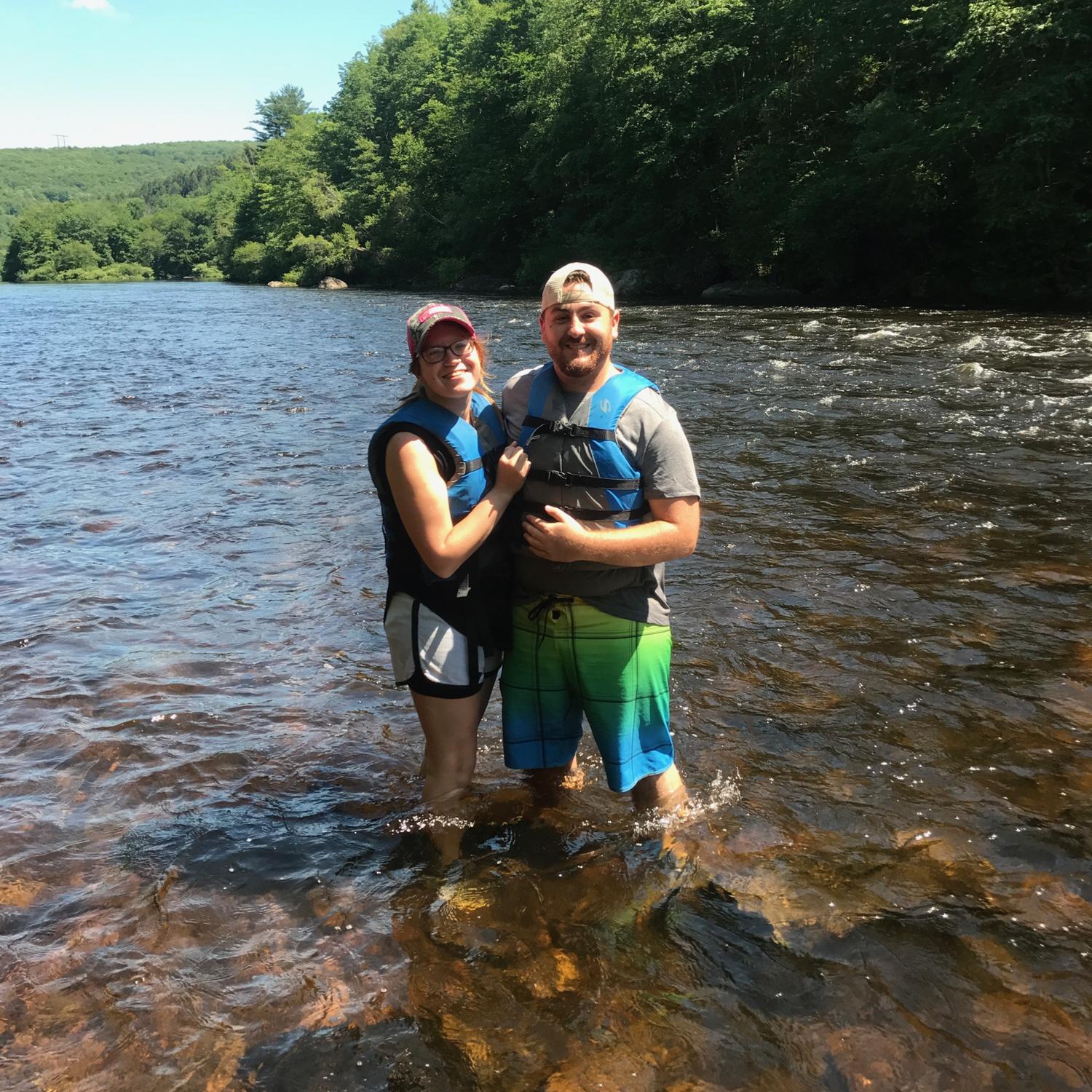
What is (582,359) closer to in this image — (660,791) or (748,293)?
(660,791)

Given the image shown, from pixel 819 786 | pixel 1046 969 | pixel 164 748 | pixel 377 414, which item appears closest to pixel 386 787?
pixel 164 748

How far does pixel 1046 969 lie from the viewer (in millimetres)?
3227

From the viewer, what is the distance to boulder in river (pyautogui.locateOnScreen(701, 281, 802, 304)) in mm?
33500

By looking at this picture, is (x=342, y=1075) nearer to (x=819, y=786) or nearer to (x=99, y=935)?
(x=99, y=935)

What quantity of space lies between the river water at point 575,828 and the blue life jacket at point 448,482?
116 centimetres

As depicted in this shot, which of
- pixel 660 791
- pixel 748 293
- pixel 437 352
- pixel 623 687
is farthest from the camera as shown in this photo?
pixel 748 293

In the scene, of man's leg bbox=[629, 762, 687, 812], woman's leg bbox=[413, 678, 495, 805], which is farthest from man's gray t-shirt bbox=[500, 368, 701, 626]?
man's leg bbox=[629, 762, 687, 812]

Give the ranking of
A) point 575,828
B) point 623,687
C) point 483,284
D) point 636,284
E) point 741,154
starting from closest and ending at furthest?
point 623,687 → point 575,828 → point 741,154 → point 636,284 → point 483,284

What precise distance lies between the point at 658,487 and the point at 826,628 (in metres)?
3.23

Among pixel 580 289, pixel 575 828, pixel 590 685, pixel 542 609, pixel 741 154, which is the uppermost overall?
pixel 741 154

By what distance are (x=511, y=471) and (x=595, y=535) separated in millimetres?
370

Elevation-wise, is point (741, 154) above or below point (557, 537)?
above

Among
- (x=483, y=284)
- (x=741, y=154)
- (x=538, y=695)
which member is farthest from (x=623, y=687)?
(x=483, y=284)

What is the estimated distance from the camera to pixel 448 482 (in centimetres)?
344
